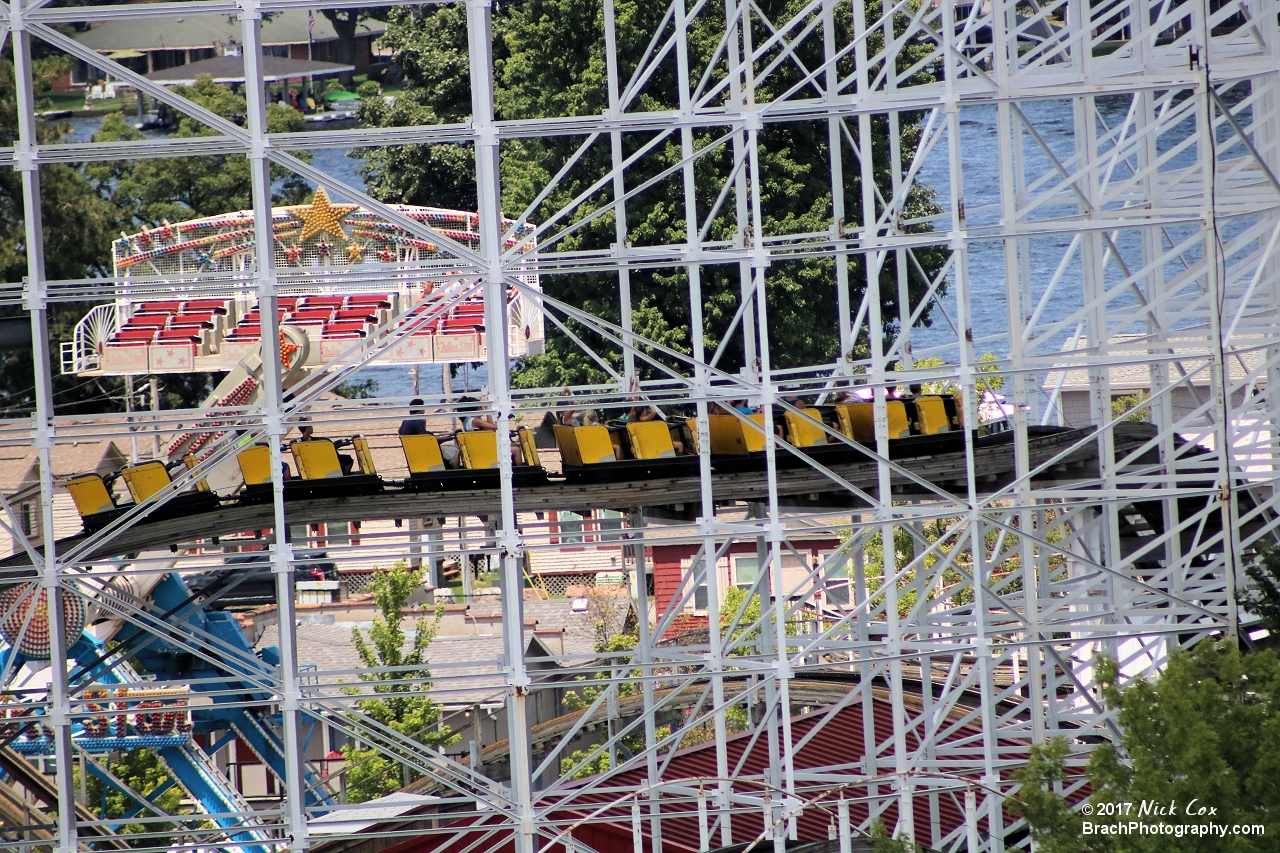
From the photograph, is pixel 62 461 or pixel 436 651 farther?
pixel 62 461

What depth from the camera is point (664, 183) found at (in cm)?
3716

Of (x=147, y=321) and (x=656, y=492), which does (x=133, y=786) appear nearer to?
(x=656, y=492)

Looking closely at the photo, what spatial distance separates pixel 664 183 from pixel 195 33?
140 feet

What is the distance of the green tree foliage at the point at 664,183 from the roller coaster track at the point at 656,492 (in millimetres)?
14419

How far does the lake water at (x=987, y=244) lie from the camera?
58312 millimetres

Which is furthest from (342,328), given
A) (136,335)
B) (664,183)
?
(664,183)

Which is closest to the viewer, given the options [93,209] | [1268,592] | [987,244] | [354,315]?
[1268,592]

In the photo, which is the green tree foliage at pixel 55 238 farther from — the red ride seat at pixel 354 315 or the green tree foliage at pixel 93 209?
the red ride seat at pixel 354 315

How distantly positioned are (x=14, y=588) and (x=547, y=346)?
64.7 feet

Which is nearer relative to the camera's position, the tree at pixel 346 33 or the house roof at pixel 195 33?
the house roof at pixel 195 33

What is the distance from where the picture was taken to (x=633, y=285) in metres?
Result: 36.5

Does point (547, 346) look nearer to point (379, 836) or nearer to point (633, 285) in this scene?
point (633, 285)

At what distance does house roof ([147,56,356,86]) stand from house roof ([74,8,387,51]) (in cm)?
126

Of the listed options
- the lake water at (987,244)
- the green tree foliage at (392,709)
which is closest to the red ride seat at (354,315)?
the green tree foliage at (392,709)
